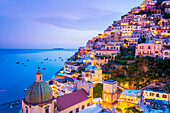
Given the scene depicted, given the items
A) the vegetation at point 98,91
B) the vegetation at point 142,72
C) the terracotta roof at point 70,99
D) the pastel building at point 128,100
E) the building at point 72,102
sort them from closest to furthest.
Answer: the building at point 72,102, the terracotta roof at point 70,99, the pastel building at point 128,100, the vegetation at point 98,91, the vegetation at point 142,72

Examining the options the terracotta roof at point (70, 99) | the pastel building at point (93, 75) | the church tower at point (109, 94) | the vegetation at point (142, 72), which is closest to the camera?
the terracotta roof at point (70, 99)

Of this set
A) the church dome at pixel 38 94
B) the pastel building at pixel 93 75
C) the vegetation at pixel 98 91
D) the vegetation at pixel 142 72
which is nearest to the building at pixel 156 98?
the vegetation at pixel 142 72

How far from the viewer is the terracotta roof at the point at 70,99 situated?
66.2 ft

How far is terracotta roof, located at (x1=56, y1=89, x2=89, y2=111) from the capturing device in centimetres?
2017

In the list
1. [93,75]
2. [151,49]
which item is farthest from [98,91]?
[151,49]

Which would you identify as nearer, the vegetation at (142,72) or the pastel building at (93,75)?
the vegetation at (142,72)

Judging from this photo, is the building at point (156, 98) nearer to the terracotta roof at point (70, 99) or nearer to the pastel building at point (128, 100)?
the pastel building at point (128, 100)

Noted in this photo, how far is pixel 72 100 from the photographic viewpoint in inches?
870

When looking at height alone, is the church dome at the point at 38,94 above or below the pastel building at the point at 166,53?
below

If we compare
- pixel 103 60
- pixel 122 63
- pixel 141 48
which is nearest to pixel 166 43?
pixel 141 48

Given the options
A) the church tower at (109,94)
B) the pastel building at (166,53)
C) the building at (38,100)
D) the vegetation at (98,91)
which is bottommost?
the vegetation at (98,91)

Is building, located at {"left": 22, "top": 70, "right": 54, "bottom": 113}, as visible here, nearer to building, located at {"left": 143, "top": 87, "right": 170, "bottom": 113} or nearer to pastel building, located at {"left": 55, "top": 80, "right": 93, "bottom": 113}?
pastel building, located at {"left": 55, "top": 80, "right": 93, "bottom": 113}

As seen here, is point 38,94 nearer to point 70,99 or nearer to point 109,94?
point 70,99

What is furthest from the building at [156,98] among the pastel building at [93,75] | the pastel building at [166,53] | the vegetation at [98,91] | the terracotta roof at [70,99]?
the terracotta roof at [70,99]
